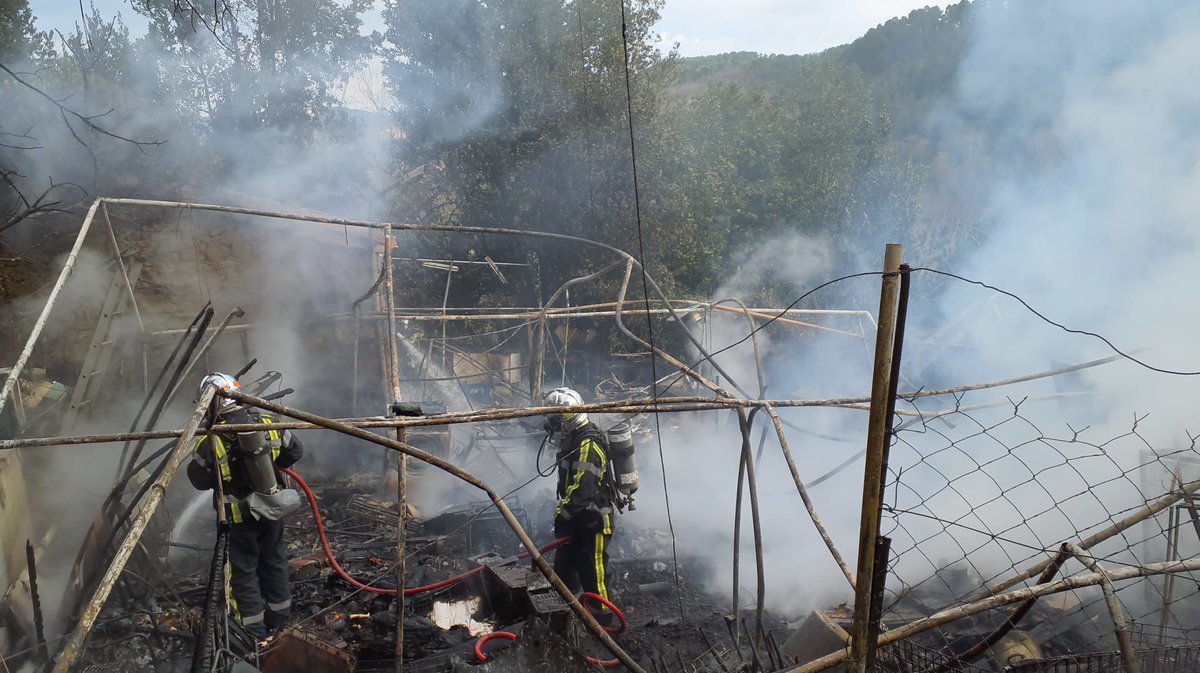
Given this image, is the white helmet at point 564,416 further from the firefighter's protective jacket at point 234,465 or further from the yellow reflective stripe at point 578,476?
the firefighter's protective jacket at point 234,465

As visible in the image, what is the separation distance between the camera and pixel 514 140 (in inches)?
680

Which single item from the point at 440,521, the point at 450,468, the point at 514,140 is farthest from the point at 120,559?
the point at 514,140

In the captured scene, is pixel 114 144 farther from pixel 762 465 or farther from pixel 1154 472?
pixel 1154 472

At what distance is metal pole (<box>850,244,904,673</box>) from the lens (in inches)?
94.0

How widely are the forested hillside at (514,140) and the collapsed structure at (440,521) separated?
4.56 meters

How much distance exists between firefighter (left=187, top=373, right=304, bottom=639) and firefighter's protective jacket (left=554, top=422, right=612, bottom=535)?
2144mm

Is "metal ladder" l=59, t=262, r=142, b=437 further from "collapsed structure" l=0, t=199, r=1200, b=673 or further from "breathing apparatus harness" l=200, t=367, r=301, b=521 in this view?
"breathing apparatus harness" l=200, t=367, r=301, b=521

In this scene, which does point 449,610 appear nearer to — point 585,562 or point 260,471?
point 585,562

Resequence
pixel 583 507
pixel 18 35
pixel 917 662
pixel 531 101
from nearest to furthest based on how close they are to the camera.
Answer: pixel 917 662
pixel 583 507
pixel 18 35
pixel 531 101

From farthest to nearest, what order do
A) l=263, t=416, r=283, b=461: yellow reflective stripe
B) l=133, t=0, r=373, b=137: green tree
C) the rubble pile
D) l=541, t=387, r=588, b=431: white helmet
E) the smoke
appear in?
l=133, t=0, r=373, b=137: green tree, the smoke, l=541, t=387, r=588, b=431: white helmet, l=263, t=416, r=283, b=461: yellow reflective stripe, the rubble pile

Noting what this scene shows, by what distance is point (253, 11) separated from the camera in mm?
18828

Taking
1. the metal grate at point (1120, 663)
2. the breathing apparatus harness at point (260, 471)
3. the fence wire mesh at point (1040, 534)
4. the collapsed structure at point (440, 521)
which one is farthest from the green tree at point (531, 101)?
the metal grate at point (1120, 663)

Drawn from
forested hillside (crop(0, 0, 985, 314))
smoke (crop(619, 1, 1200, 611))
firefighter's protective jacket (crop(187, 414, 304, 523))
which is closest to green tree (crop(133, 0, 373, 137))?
forested hillside (crop(0, 0, 985, 314))

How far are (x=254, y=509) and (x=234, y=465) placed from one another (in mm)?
370
